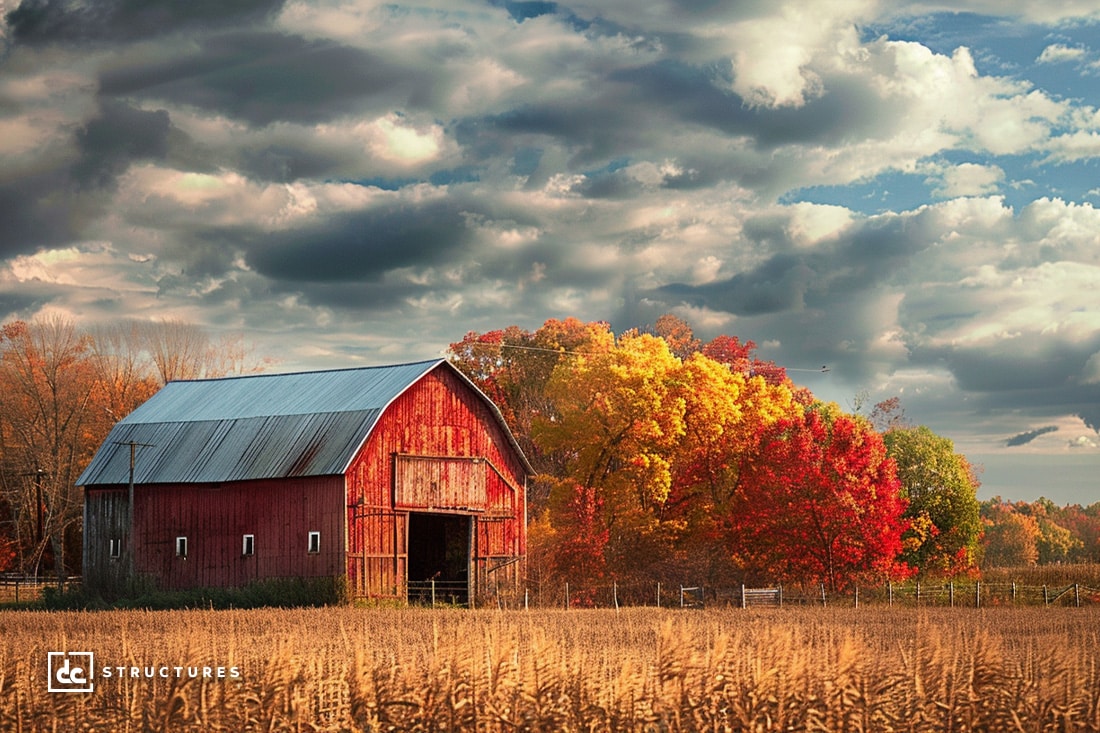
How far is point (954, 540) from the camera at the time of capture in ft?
203

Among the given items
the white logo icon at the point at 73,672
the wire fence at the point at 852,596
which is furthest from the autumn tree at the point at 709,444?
the white logo icon at the point at 73,672

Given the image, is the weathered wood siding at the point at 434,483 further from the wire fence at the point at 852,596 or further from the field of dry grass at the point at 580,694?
the field of dry grass at the point at 580,694

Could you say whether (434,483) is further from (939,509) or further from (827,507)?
(939,509)

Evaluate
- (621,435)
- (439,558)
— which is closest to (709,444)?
(621,435)

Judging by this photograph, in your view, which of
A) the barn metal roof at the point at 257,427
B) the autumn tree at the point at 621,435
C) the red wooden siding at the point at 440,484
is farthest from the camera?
the autumn tree at the point at 621,435

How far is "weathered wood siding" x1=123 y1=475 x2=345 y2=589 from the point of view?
138 ft

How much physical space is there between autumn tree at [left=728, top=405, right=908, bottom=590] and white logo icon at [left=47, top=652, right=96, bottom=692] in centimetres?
3353

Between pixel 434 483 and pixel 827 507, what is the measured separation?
14.9m

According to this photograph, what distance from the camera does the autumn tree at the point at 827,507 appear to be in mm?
48531

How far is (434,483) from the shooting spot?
44.3 meters

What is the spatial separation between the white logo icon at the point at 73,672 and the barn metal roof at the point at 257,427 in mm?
21975

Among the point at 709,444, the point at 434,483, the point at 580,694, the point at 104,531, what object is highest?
the point at 709,444

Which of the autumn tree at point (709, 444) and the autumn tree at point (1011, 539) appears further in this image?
the autumn tree at point (1011, 539)

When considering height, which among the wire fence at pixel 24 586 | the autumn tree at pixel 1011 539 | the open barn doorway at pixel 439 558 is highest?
the open barn doorway at pixel 439 558
